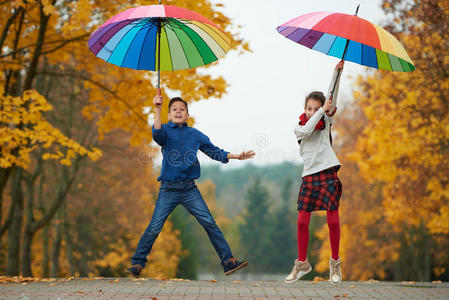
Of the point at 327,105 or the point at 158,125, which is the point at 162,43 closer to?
the point at 158,125

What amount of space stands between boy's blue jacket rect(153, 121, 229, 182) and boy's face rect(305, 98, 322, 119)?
1.11 metres

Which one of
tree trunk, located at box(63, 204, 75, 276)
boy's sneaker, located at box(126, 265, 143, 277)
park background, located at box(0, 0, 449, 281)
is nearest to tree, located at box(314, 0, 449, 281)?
park background, located at box(0, 0, 449, 281)

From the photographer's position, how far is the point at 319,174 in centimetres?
664

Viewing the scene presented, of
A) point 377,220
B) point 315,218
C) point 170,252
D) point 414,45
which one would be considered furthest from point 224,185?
point 414,45

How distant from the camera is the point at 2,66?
12.6 meters

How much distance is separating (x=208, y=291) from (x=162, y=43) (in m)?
3.48

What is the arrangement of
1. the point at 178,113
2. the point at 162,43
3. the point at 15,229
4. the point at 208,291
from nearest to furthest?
the point at 178,113, the point at 162,43, the point at 208,291, the point at 15,229

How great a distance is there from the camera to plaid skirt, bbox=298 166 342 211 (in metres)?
6.60

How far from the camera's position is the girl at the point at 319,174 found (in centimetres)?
658

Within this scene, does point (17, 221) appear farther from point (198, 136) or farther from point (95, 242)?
point (95, 242)

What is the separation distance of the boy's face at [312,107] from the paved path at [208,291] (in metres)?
2.38

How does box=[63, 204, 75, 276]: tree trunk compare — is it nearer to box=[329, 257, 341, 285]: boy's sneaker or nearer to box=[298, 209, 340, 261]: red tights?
box=[298, 209, 340, 261]: red tights

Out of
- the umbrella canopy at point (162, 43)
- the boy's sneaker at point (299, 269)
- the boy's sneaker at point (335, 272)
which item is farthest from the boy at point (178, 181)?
the boy's sneaker at point (335, 272)

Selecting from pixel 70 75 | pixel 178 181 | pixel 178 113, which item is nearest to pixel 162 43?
pixel 178 113
